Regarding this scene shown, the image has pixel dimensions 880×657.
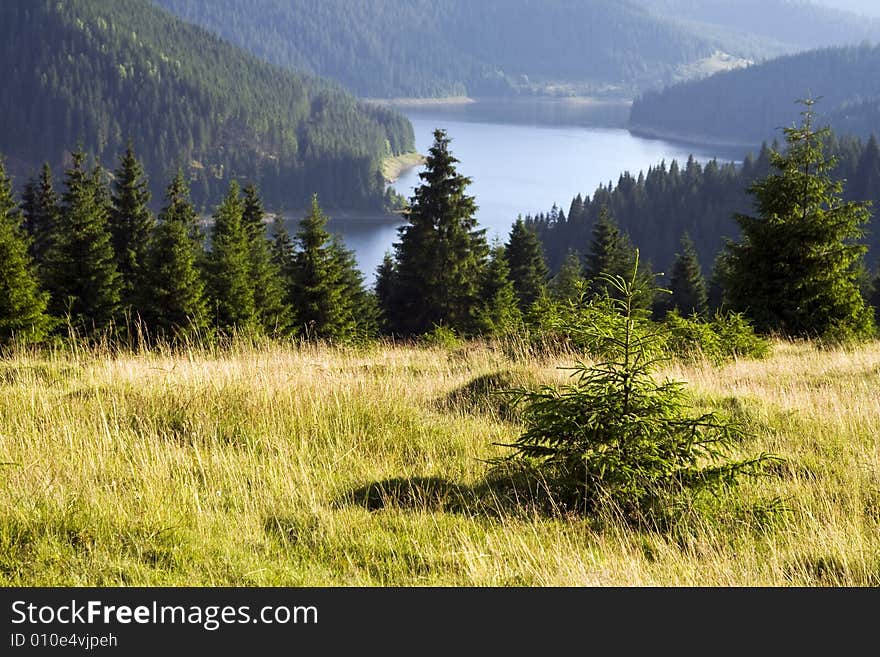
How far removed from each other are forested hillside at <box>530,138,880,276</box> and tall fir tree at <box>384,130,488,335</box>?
92.2 meters

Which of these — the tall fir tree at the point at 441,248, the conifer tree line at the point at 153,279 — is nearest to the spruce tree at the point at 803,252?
the conifer tree line at the point at 153,279

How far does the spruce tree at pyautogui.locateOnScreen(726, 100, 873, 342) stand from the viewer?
68.4ft

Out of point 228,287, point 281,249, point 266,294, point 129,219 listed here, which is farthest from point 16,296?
point 281,249

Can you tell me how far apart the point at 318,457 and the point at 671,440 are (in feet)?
8.84

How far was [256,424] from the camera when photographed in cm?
671

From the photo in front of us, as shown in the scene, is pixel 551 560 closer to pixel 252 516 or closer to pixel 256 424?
pixel 252 516

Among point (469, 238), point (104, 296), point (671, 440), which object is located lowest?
point (104, 296)

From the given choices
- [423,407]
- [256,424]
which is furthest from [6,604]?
[423,407]

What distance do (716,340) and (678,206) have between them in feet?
471

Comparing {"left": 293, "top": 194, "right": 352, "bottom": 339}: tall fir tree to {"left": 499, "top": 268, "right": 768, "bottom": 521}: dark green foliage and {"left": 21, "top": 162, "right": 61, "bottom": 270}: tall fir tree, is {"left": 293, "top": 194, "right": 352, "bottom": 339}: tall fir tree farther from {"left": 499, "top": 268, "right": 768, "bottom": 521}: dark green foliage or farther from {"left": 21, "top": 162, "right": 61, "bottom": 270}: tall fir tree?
{"left": 499, "top": 268, "right": 768, "bottom": 521}: dark green foliage

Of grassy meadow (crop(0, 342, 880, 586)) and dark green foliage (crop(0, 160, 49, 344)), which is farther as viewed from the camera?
dark green foliage (crop(0, 160, 49, 344))

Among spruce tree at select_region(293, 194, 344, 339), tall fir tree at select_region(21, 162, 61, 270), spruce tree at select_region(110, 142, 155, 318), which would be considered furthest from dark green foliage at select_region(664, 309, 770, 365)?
tall fir tree at select_region(21, 162, 61, 270)

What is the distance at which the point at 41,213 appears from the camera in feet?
181

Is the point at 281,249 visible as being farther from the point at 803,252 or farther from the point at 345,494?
the point at 345,494
